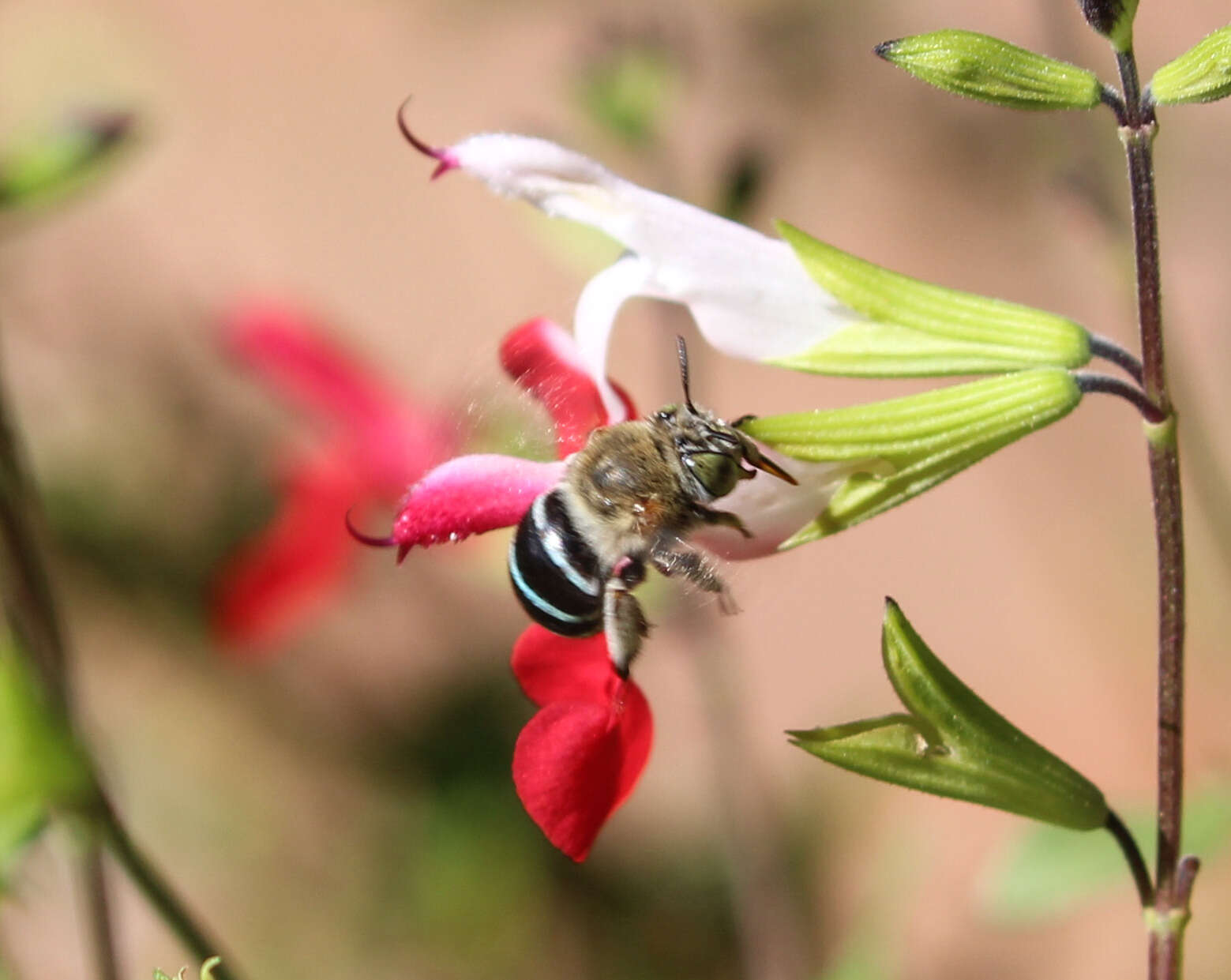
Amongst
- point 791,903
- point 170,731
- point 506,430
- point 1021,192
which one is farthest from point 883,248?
point 506,430

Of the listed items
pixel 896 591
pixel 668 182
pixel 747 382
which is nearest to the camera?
pixel 668 182

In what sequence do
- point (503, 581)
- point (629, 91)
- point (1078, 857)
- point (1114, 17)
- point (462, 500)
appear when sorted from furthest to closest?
point (503, 581) → point (629, 91) → point (1078, 857) → point (462, 500) → point (1114, 17)

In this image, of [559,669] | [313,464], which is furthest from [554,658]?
[313,464]

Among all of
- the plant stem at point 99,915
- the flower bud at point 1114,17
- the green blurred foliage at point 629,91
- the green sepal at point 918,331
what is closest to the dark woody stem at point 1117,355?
the green sepal at point 918,331

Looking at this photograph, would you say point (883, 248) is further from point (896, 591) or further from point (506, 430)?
point (506, 430)

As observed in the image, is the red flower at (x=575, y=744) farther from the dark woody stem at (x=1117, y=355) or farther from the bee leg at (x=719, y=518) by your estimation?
the dark woody stem at (x=1117, y=355)

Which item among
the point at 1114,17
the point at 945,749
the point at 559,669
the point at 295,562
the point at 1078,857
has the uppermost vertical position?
the point at 295,562

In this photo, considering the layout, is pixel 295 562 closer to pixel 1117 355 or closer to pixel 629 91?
pixel 629 91
